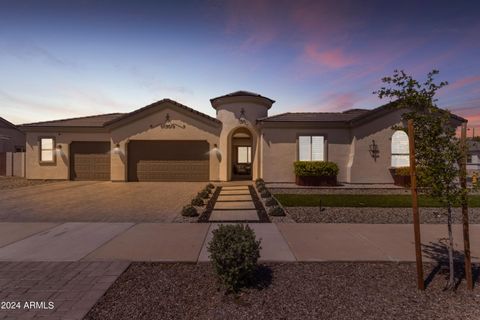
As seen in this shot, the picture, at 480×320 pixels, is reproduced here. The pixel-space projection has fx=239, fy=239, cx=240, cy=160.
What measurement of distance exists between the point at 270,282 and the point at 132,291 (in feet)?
6.99

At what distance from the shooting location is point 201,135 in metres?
17.8

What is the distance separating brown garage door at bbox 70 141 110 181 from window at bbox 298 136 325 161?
1457 centimetres

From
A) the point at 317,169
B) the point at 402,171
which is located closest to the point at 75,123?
the point at 317,169

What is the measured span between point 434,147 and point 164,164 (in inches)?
658

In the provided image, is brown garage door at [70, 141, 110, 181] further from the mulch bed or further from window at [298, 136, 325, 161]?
the mulch bed

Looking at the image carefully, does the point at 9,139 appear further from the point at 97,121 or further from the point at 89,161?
the point at 89,161

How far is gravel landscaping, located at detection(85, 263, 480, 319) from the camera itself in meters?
3.10

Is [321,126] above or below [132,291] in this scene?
above

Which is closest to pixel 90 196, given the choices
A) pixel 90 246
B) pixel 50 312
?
pixel 90 246

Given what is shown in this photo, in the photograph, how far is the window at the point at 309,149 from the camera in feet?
54.7

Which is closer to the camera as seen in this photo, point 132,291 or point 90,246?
point 132,291

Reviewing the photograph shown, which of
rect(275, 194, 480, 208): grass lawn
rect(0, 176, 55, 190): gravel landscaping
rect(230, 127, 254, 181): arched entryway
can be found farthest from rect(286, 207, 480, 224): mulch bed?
rect(0, 176, 55, 190): gravel landscaping

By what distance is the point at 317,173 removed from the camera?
51.0 feet

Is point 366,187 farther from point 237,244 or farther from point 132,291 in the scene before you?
point 132,291
